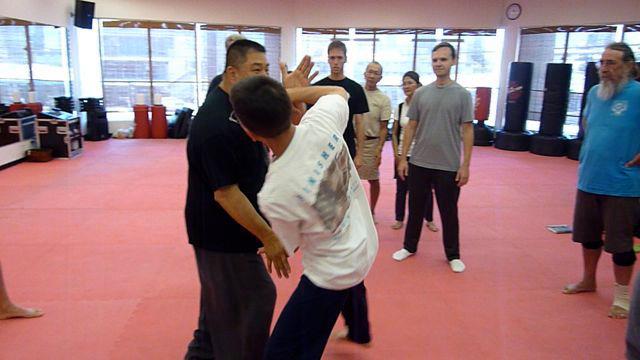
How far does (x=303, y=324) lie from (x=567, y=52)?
32.7ft

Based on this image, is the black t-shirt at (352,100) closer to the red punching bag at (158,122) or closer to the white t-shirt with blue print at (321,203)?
the white t-shirt with blue print at (321,203)

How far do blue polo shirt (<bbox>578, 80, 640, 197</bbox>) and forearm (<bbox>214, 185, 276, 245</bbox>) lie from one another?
7.40 feet

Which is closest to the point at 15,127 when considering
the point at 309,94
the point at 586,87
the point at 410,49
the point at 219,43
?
→ the point at 219,43

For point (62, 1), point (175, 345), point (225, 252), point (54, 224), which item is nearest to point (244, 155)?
point (225, 252)

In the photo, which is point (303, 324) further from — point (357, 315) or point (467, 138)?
point (467, 138)

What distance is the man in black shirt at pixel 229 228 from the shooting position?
5.78 ft

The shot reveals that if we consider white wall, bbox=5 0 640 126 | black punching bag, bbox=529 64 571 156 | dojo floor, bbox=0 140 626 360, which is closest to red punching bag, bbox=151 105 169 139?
white wall, bbox=5 0 640 126

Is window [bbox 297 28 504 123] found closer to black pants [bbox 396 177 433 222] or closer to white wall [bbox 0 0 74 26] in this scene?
white wall [bbox 0 0 74 26]

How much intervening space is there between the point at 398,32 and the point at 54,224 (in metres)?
8.42

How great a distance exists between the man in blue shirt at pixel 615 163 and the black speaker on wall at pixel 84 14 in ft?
29.5

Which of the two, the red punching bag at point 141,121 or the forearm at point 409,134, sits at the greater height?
the forearm at point 409,134

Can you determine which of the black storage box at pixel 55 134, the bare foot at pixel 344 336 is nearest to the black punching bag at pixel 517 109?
the bare foot at pixel 344 336

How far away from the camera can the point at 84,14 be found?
29.7 feet

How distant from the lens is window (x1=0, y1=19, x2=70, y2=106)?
7422 millimetres
